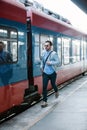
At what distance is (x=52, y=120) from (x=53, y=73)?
8.22 feet

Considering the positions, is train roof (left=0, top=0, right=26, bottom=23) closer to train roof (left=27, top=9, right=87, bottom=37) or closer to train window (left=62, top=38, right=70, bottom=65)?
train roof (left=27, top=9, right=87, bottom=37)

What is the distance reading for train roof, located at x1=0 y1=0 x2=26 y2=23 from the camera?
803 cm

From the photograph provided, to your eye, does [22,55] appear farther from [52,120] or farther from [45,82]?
[52,120]

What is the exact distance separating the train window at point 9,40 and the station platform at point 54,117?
135cm

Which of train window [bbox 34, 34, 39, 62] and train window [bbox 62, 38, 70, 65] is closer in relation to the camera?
train window [bbox 34, 34, 39, 62]

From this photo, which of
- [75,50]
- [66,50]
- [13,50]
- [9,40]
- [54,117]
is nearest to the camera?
[9,40]

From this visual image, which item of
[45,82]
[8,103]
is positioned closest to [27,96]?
[45,82]

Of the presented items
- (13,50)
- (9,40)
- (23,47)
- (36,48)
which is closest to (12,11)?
(9,40)

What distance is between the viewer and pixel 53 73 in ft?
34.7

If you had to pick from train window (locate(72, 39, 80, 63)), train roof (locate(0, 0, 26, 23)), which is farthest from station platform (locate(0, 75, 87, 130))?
train window (locate(72, 39, 80, 63))

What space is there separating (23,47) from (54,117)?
2008mm

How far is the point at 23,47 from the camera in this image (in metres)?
9.55

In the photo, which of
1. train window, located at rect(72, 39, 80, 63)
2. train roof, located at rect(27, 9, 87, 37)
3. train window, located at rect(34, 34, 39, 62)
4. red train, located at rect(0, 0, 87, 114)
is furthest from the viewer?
train window, located at rect(72, 39, 80, 63)

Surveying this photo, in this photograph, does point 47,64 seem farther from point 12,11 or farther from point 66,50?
point 66,50
